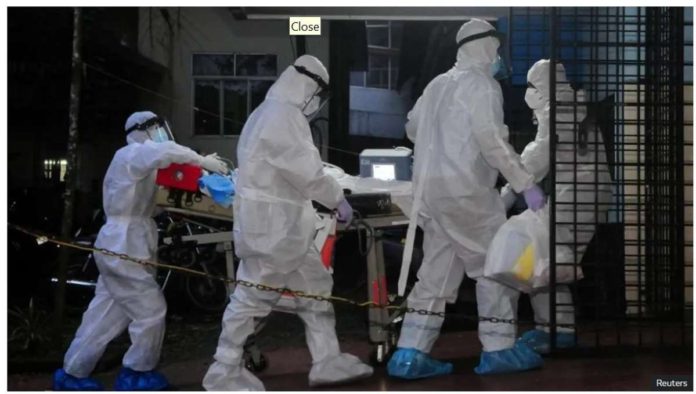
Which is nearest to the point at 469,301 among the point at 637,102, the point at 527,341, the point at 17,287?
the point at 527,341

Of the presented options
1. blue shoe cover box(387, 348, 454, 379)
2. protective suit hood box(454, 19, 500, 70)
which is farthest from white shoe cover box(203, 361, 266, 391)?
protective suit hood box(454, 19, 500, 70)

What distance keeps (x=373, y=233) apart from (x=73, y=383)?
4.99ft

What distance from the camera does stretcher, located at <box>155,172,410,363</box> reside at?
17.8 feet

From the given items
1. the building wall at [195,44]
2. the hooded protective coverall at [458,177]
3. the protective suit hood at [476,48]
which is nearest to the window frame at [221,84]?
the building wall at [195,44]

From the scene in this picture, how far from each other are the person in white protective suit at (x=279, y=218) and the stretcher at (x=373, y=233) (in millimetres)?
208

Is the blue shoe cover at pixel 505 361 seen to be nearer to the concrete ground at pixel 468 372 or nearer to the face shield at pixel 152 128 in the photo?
the concrete ground at pixel 468 372

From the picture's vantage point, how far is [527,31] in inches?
216

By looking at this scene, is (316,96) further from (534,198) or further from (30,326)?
(30,326)

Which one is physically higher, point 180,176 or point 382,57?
point 382,57

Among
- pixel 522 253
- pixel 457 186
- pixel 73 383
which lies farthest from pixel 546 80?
pixel 73 383

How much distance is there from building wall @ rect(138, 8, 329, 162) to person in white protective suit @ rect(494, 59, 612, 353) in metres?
1.00

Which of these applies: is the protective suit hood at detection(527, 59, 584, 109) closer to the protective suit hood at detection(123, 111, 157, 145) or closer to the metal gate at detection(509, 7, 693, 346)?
the metal gate at detection(509, 7, 693, 346)

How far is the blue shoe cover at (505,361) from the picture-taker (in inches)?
212

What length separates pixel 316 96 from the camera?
5.32 meters
